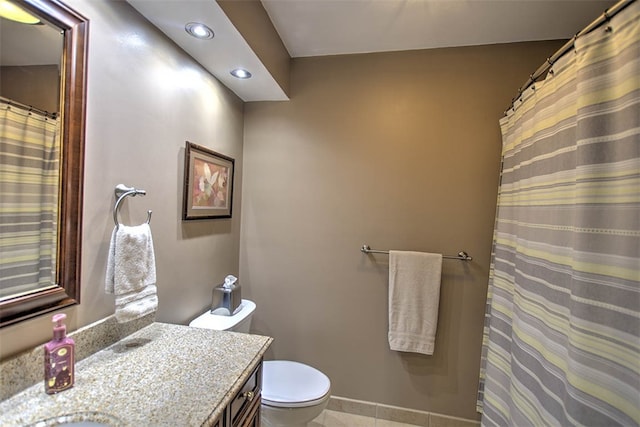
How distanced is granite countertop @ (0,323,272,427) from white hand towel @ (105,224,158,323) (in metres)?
0.15

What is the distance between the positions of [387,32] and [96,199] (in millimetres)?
1780

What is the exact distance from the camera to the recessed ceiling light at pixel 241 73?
1.68m

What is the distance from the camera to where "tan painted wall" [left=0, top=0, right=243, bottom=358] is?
101 cm

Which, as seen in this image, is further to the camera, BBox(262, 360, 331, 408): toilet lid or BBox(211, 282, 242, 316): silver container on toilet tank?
BBox(211, 282, 242, 316): silver container on toilet tank

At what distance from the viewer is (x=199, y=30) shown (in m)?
1.30

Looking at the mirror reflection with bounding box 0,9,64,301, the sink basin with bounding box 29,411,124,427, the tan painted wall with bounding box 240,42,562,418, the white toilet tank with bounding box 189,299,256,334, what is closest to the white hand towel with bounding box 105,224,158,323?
the mirror reflection with bounding box 0,9,64,301

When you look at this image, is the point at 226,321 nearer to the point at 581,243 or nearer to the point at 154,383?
the point at 154,383

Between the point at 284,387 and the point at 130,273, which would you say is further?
the point at 284,387

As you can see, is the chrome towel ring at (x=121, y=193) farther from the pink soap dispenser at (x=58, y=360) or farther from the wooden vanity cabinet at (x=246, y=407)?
the wooden vanity cabinet at (x=246, y=407)

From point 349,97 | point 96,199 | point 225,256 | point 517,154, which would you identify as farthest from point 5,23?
point 517,154

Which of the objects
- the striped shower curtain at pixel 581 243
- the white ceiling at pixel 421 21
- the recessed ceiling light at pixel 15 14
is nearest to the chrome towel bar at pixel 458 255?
the striped shower curtain at pixel 581 243

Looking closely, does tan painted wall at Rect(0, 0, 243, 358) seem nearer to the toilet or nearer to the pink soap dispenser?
the pink soap dispenser

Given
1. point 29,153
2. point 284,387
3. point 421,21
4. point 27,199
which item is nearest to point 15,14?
point 29,153

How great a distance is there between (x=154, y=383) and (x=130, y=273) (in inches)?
15.7
